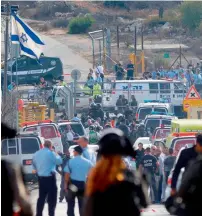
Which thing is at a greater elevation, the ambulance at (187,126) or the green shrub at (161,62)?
the green shrub at (161,62)

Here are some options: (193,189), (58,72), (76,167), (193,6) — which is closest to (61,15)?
(193,6)

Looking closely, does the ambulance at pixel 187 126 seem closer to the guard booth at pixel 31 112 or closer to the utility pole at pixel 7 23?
the utility pole at pixel 7 23

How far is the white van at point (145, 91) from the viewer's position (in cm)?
4331

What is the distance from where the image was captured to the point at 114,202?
7.99 m

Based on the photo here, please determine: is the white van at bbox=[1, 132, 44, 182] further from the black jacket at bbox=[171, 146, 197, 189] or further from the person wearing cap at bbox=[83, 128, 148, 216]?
the person wearing cap at bbox=[83, 128, 148, 216]

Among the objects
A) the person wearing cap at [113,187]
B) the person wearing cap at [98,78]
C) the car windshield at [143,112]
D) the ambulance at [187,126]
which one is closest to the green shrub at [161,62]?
the person wearing cap at [98,78]

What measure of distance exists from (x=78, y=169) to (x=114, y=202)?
7.23 m

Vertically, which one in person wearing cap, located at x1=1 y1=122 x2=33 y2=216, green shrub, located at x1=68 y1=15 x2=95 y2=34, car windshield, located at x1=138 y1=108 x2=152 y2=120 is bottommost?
car windshield, located at x1=138 y1=108 x2=152 y2=120

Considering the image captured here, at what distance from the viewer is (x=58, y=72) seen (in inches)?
2235

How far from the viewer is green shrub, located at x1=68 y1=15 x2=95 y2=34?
89.0m

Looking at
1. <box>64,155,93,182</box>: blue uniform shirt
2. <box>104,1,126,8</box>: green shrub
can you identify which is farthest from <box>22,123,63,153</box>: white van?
<box>104,1,126,8</box>: green shrub

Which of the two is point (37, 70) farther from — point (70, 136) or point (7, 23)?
point (7, 23)

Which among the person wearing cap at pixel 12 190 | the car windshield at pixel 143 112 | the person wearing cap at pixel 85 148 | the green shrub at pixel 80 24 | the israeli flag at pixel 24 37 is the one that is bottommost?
the car windshield at pixel 143 112

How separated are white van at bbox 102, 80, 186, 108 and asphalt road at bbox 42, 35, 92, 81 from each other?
70.5 feet
